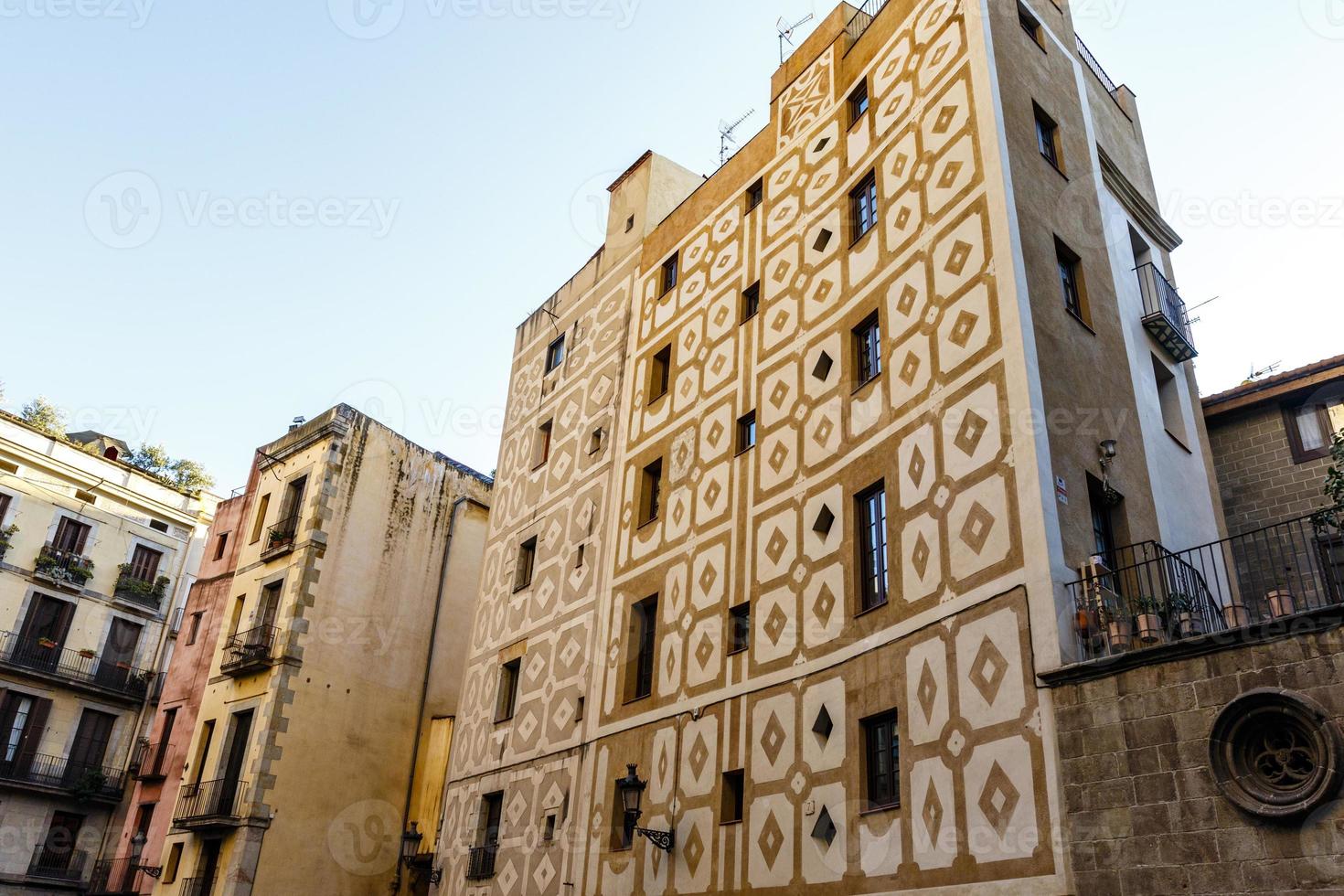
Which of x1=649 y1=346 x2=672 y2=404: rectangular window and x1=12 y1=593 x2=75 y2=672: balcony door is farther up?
x1=649 y1=346 x2=672 y2=404: rectangular window

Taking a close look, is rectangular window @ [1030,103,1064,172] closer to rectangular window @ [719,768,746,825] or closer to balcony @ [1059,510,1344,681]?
balcony @ [1059,510,1344,681]

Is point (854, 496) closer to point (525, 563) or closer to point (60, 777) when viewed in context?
point (525, 563)

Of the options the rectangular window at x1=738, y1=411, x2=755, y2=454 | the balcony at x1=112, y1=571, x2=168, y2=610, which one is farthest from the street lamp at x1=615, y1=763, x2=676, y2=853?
the balcony at x1=112, y1=571, x2=168, y2=610

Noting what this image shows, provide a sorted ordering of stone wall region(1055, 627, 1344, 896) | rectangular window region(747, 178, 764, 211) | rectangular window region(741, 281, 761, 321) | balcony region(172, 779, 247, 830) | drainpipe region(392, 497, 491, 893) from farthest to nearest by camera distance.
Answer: drainpipe region(392, 497, 491, 893) → balcony region(172, 779, 247, 830) → rectangular window region(747, 178, 764, 211) → rectangular window region(741, 281, 761, 321) → stone wall region(1055, 627, 1344, 896)

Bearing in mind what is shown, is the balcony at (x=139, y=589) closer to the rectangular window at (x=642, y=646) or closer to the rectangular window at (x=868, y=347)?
the rectangular window at (x=642, y=646)

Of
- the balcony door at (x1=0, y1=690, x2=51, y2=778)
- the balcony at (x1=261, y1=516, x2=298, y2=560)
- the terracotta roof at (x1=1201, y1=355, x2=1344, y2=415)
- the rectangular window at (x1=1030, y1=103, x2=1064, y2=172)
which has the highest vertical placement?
the rectangular window at (x1=1030, y1=103, x2=1064, y2=172)

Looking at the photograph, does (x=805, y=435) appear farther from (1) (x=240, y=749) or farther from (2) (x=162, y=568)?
(2) (x=162, y=568)

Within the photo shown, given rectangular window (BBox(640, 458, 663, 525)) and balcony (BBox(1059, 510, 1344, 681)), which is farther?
rectangular window (BBox(640, 458, 663, 525))

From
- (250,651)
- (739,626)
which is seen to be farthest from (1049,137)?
(250,651)

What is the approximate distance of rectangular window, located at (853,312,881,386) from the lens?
53.8ft

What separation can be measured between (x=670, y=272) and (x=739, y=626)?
930cm

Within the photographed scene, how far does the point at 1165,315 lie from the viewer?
57.1ft

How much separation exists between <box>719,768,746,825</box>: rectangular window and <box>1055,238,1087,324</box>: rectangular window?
315 inches

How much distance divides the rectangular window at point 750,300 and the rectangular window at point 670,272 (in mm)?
3066
